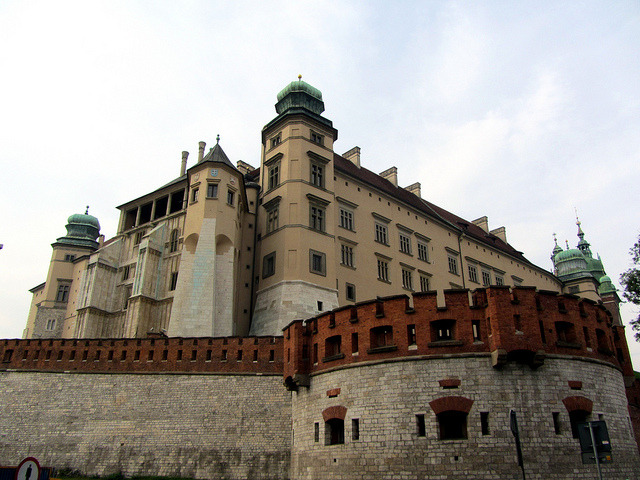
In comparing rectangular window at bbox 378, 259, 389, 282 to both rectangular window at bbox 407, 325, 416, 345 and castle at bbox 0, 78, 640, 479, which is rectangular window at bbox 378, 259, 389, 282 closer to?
castle at bbox 0, 78, 640, 479

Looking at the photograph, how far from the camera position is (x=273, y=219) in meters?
43.4

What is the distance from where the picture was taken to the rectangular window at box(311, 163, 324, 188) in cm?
4450

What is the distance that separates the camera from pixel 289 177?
4322 cm

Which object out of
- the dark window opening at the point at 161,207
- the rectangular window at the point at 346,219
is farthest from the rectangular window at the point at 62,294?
the rectangular window at the point at 346,219

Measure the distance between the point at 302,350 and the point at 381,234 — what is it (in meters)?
25.0

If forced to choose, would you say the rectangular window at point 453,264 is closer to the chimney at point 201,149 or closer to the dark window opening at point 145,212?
the chimney at point 201,149

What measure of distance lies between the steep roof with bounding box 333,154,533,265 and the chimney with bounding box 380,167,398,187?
721mm

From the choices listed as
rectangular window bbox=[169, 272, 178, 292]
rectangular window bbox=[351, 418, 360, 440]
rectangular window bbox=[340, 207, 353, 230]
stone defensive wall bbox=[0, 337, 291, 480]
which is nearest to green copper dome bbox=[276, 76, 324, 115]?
rectangular window bbox=[340, 207, 353, 230]

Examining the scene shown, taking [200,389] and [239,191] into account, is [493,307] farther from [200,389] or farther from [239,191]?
[239,191]

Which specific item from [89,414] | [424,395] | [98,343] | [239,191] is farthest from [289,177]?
[424,395]

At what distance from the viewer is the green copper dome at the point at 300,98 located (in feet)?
156

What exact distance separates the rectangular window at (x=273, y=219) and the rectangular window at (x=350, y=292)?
7513 mm

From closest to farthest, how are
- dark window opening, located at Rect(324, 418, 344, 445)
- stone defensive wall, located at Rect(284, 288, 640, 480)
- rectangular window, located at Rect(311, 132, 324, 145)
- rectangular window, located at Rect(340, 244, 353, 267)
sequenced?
stone defensive wall, located at Rect(284, 288, 640, 480) → dark window opening, located at Rect(324, 418, 344, 445) → rectangular window, located at Rect(340, 244, 353, 267) → rectangular window, located at Rect(311, 132, 324, 145)

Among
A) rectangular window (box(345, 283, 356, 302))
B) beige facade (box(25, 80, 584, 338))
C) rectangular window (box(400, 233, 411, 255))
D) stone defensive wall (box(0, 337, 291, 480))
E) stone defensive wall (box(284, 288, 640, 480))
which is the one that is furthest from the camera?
rectangular window (box(400, 233, 411, 255))
